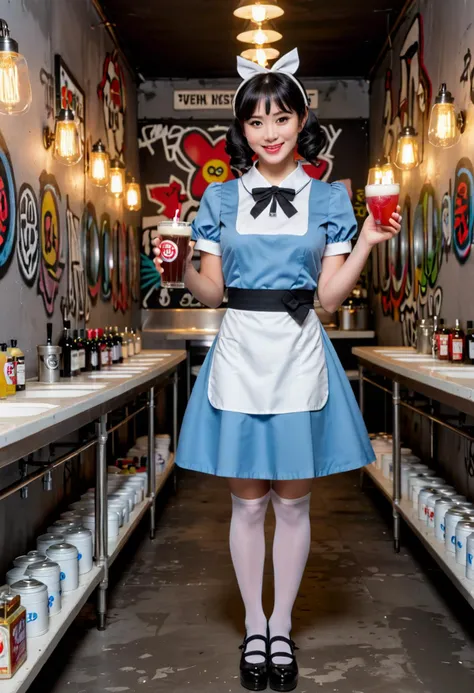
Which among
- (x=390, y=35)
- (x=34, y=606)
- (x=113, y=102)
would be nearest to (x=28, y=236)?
(x=34, y=606)

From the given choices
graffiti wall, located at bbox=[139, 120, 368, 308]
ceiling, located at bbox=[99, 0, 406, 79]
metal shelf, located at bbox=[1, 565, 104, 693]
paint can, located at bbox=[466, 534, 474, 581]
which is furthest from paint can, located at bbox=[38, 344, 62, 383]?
graffiti wall, located at bbox=[139, 120, 368, 308]

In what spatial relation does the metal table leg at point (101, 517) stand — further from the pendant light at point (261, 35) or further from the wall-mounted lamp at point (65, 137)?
the pendant light at point (261, 35)

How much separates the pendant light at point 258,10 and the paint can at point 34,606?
3.45 meters

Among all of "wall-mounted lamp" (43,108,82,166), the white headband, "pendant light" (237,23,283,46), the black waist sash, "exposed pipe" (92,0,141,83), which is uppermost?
"exposed pipe" (92,0,141,83)

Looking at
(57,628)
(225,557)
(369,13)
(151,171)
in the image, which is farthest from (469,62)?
(151,171)

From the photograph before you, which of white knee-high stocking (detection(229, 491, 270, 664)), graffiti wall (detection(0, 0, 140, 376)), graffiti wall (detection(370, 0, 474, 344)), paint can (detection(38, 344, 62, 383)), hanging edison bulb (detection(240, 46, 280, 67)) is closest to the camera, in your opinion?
white knee-high stocking (detection(229, 491, 270, 664))

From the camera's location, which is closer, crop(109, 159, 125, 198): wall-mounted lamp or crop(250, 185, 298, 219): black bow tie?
crop(250, 185, 298, 219): black bow tie

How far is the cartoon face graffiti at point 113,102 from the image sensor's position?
19.9 ft

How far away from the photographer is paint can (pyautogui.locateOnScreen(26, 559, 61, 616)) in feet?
8.54

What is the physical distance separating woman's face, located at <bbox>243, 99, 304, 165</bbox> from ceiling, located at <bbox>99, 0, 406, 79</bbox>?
372cm

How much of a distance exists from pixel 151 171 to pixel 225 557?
16.5 ft

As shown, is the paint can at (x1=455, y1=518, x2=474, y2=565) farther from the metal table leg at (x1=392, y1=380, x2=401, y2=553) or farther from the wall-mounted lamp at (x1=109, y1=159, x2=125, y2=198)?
the wall-mounted lamp at (x1=109, y1=159, x2=125, y2=198)

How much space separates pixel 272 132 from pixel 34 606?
160cm

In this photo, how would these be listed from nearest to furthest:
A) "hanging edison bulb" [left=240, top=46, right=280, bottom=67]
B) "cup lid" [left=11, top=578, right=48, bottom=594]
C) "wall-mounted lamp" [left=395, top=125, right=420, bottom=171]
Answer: "cup lid" [left=11, top=578, right=48, bottom=594] < "hanging edison bulb" [left=240, top=46, right=280, bottom=67] < "wall-mounted lamp" [left=395, top=125, right=420, bottom=171]
